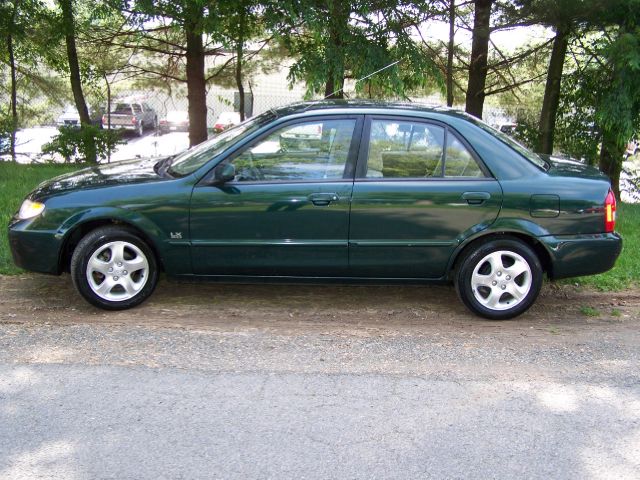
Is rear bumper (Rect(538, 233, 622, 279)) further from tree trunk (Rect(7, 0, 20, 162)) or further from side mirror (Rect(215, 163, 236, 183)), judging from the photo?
tree trunk (Rect(7, 0, 20, 162))

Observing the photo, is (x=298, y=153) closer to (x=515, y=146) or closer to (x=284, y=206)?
(x=284, y=206)

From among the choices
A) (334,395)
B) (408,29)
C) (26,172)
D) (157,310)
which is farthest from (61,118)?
(334,395)

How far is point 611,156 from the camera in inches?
482

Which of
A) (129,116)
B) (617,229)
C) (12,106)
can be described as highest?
(129,116)

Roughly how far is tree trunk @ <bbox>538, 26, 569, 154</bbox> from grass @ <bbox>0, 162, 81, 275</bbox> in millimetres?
9198

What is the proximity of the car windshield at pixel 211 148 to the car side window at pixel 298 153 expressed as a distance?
0.19 metres

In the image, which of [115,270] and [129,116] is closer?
[115,270]

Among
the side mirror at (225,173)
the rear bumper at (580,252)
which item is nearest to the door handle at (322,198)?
the side mirror at (225,173)

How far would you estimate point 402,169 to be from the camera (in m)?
4.89

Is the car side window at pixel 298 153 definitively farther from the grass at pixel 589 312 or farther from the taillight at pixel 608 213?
the grass at pixel 589 312

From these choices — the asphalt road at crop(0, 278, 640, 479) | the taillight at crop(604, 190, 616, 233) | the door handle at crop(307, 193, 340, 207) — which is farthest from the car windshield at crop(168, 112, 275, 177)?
the taillight at crop(604, 190, 616, 233)

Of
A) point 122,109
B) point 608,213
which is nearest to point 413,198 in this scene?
point 608,213

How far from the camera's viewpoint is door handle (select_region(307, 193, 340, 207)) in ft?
15.6

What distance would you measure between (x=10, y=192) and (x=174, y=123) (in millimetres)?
20526
